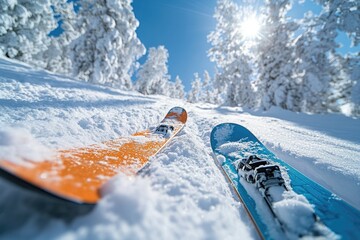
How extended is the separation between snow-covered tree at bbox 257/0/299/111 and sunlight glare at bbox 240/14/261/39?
0.93 metres

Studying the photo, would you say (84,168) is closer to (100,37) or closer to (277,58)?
(100,37)

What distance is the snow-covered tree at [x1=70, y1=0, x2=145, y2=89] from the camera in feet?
40.9

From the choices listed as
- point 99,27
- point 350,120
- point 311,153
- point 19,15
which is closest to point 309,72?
point 350,120

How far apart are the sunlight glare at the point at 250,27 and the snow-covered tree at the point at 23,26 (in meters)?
15.7

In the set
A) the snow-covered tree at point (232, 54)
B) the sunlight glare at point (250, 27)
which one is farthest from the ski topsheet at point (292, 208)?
the snow-covered tree at point (232, 54)

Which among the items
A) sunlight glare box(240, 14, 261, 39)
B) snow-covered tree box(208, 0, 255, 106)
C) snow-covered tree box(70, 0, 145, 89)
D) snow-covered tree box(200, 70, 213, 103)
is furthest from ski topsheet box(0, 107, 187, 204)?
snow-covered tree box(200, 70, 213, 103)

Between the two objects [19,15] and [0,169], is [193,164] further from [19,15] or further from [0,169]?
[19,15]

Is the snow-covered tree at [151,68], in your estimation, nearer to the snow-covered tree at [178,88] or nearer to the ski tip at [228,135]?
the snow-covered tree at [178,88]

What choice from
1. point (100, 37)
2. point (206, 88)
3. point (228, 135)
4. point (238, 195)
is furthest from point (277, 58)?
point (206, 88)

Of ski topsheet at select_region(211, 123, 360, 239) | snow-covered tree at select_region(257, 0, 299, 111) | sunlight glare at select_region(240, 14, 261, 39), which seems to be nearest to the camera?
ski topsheet at select_region(211, 123, 360, 239)

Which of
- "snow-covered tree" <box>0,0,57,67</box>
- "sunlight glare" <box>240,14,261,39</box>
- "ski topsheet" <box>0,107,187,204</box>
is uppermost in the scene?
"sunlight glare" <box>240,14,261,39</box>

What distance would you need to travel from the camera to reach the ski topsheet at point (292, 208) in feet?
4.88

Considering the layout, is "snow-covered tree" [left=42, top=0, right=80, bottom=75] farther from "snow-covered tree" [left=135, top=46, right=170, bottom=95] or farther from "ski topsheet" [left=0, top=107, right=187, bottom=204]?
"ski topsheet" [left=0, top=107, right=187, bottom=204]

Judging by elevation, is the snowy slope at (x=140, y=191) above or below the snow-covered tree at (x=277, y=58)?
below
